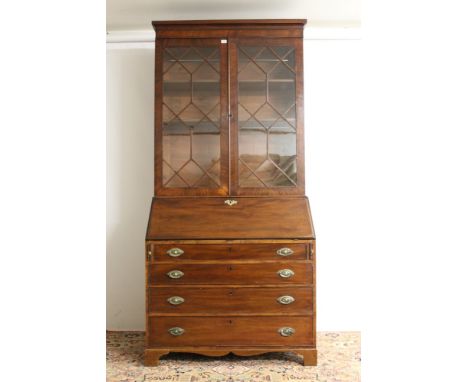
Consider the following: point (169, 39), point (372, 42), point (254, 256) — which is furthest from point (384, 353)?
point (169, 39)

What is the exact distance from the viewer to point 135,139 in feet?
10.9

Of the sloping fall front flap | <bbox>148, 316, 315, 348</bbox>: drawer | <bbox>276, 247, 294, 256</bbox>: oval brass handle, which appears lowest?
<bbox>148, 316, 315, 348</bbox>: drawer

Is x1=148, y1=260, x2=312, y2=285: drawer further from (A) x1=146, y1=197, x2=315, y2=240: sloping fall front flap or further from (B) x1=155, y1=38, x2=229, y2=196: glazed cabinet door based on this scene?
(B) x1=155, y1=38, x2=229, y2=196: glazed cabinet door

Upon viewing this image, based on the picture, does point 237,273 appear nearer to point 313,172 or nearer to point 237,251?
point 237,251

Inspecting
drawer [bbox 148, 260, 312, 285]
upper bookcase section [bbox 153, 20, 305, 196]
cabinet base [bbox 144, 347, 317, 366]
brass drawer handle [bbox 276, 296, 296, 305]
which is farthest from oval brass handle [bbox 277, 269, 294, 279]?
upper bookcase section [bbox 153, 20, 305, 196]

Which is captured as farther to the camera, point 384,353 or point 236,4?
point 236,4

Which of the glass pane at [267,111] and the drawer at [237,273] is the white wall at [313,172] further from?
the drawer at [237,273]

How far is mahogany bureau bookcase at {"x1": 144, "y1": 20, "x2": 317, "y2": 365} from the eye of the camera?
2609 millimetres

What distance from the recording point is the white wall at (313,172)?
326cm

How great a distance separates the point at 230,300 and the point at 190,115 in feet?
4.07

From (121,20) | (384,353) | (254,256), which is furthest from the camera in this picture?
(121,20)
